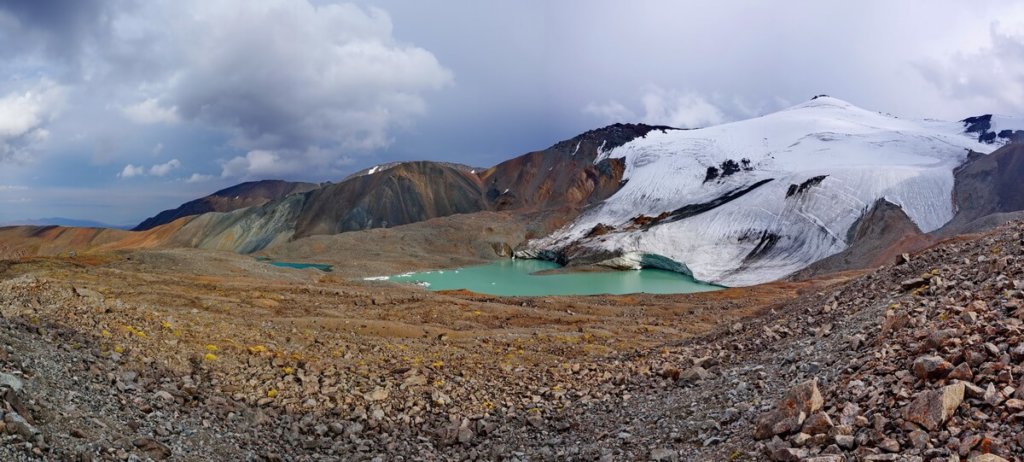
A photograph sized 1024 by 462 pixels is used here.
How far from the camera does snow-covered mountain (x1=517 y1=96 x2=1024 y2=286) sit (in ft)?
142

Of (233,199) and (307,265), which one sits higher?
(233,199)

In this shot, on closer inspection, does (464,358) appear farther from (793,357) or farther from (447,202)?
(447,202)

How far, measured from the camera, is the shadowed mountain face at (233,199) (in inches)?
5012

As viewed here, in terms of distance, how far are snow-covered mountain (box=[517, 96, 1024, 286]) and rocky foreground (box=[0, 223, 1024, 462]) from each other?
31775mm

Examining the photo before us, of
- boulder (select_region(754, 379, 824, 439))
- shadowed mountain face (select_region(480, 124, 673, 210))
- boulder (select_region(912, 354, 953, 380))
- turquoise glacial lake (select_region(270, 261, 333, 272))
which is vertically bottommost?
turquoise glacial lake (select_region(270, 261, 333, 272))

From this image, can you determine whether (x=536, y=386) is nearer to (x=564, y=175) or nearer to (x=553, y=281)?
(x=553, y=281)

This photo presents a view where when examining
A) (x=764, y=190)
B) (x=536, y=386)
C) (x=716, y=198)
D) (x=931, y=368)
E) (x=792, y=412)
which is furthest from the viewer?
(x=716, y=198)

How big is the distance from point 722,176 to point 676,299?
38014 mm

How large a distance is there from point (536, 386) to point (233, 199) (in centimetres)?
13702

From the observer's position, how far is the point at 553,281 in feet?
138

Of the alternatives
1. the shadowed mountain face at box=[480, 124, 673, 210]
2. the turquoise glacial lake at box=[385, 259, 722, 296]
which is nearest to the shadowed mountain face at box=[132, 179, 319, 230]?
the shadowed mountain face at box=[480, 124, 673, 210]

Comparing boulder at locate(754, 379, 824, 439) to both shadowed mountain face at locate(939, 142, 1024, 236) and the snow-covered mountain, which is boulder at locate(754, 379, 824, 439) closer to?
the snow-covered mountain

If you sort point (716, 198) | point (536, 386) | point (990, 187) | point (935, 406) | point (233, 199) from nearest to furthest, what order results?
point (935, 406), point (536, 386), point (990, 187), point (716, 198), point (233, 199)

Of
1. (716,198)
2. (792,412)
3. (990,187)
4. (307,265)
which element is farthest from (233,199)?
(792,412)
